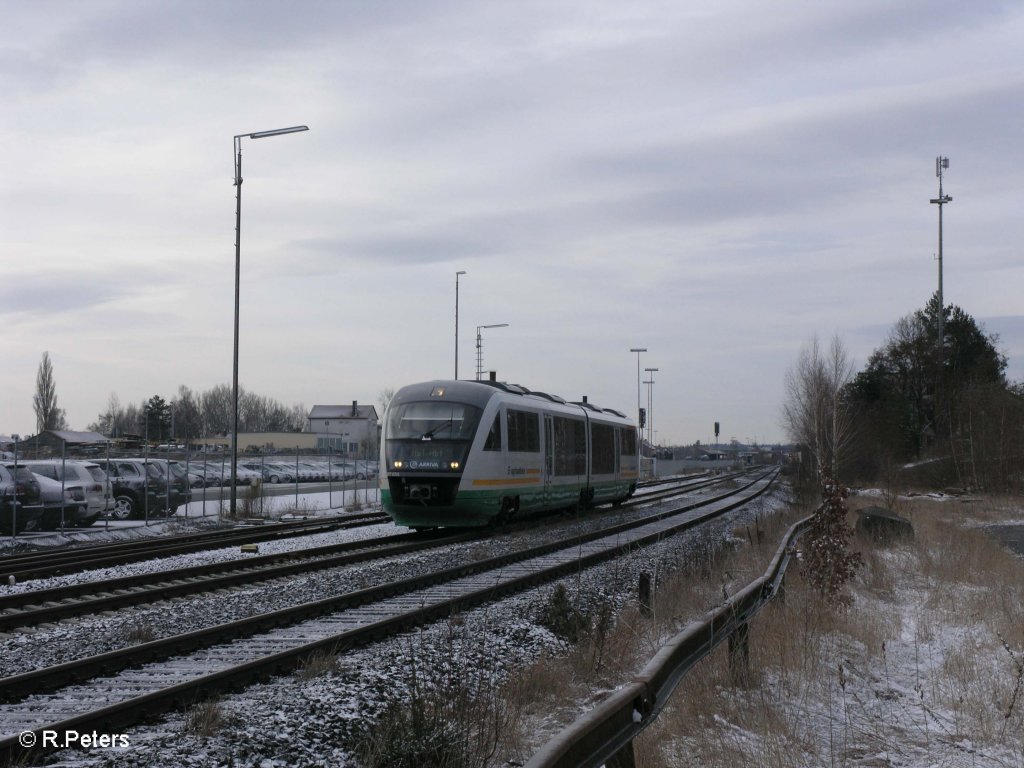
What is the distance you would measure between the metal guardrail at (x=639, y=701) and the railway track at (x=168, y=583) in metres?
7.87

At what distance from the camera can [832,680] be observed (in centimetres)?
873

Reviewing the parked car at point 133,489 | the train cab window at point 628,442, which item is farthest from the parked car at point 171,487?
the train cab window at point 628,442

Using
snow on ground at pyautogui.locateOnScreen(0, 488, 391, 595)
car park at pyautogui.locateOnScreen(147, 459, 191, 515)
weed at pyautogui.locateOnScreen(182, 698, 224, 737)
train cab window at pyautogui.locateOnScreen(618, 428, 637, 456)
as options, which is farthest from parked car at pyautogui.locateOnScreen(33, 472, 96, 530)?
weed at pyautogui.locateOnScreen(182, 698, 224, 737)

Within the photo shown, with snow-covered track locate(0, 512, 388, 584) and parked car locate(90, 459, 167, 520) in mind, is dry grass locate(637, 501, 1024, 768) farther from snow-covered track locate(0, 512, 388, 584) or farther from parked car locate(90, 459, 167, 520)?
parked car locate(90, 459, 167, 520)

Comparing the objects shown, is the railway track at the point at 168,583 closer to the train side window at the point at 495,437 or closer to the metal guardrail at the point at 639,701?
the train side window at the point at 495,437

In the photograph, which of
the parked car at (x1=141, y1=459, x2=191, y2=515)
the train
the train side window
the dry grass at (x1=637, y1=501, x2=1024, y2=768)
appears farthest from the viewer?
the parked car at (x1=141, y1=459, x2=191, y2=515)

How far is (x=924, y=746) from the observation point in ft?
23.1

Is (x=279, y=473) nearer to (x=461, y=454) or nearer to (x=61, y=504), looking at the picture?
(x=61, y=504)

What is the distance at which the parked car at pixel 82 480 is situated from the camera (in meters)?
26.0

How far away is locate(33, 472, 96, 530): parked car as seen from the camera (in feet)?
79.7

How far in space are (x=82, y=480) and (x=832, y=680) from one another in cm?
2204

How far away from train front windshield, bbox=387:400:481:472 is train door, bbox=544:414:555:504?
4.36 metres

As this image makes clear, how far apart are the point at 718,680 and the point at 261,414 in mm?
179646

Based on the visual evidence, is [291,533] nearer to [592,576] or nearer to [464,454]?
[464,454]
